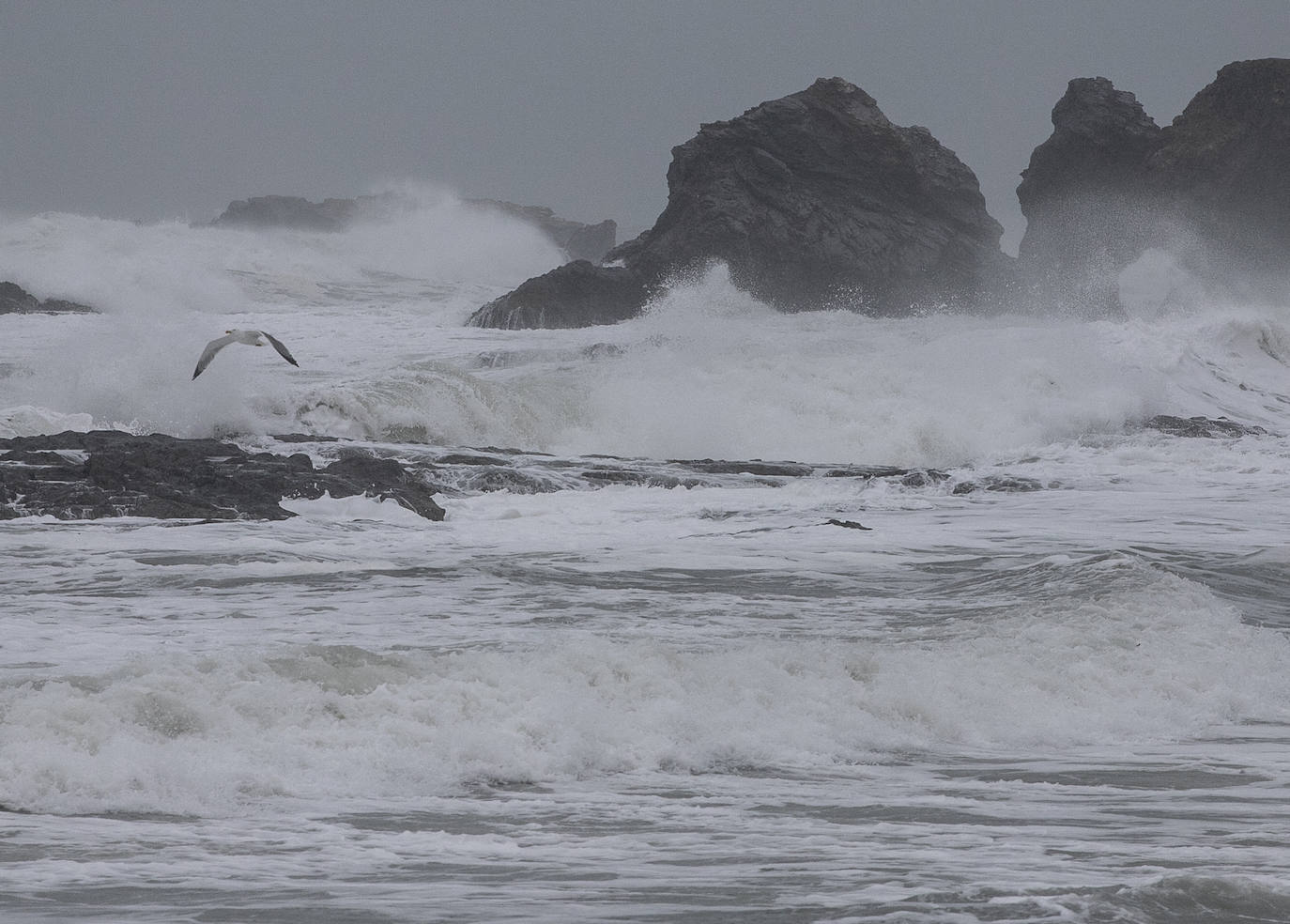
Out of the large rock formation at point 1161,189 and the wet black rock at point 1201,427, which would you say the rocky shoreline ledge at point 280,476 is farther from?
the large rock formation at point 1161,189

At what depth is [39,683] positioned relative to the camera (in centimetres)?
588

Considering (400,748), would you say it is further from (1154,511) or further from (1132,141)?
(1132,141)

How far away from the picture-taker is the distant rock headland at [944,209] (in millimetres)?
48031

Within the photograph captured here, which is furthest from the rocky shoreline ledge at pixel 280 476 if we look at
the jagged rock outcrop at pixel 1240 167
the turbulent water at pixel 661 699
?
the jagged rock outcrop at pixel 1240 167

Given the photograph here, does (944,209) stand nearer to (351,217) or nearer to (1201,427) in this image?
(1201,427)

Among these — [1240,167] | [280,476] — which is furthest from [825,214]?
[280,476]

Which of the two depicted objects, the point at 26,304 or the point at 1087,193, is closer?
the point at 26,304

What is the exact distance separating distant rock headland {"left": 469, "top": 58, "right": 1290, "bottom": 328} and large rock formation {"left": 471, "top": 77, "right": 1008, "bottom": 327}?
2.5 inches

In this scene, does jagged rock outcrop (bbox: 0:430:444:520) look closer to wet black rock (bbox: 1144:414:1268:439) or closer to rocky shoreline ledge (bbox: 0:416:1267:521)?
rocky shoreline ledge (bbox: 0:416:1267:521)

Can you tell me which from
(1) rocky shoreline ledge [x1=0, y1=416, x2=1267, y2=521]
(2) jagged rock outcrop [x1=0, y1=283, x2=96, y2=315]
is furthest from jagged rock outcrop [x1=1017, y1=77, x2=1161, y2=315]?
(1) rocky shoreline ledge [x1=0, y1=416, x2=1267, y2=521]

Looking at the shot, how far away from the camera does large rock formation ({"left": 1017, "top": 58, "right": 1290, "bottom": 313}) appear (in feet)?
158

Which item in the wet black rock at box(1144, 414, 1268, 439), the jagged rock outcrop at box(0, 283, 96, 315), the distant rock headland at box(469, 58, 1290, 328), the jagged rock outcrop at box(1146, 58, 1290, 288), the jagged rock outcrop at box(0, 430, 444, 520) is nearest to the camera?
the jagged rock outcrop at box(0, 430, 444, 520)

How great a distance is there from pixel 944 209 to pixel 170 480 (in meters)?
42.3

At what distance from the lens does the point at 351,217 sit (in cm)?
8450
